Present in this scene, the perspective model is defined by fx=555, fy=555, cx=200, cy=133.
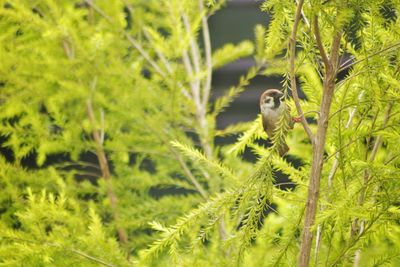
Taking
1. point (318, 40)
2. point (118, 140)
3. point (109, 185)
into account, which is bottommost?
point (109, 185)

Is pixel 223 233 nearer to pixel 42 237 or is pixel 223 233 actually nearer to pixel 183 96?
pixel 183 96

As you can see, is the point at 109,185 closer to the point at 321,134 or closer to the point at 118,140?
the point at 118,140

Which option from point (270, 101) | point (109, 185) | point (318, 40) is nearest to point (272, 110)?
point (270, 101)

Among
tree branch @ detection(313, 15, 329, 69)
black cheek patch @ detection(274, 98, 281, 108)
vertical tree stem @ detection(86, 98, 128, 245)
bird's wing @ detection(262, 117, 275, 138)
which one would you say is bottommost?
vertical tree stem @ detection(86, 98, 128, 245)

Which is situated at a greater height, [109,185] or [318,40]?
[318,40]

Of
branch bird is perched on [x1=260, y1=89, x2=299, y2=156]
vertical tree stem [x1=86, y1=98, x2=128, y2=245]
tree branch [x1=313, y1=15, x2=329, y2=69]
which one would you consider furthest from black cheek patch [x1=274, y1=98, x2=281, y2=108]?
vertical tree stem [x1=86, y1=98, x2=128, y2=245]

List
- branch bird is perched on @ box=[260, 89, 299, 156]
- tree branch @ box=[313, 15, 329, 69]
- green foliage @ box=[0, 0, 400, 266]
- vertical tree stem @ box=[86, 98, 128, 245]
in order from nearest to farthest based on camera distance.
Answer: tree branch @ box=[313, 15, 329, 69] < branch bird is perched on @ box=[260, 89, 299, 156] < green foliage @ box=[0, 0, 400, 266] < vertical tree stem @ box=[86, 98, 128, 245]

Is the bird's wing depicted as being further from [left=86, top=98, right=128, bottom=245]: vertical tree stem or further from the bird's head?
[left=86, top=98, right=128, bottom=245]: vertical tree stem

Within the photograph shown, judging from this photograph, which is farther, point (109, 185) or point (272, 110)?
point (109, 185)

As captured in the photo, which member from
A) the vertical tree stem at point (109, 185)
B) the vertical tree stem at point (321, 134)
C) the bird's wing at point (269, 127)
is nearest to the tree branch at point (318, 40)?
the vertical tree stem at point (321, 134)

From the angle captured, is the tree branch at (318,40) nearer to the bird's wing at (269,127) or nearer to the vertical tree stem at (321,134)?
the vertical tree stem at (321,134)

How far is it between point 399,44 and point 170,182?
109cm

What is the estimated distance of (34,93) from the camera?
5.84ft

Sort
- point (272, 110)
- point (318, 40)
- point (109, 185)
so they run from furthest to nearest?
point (109, 185) < point (272, 110) < point (318, 40)
